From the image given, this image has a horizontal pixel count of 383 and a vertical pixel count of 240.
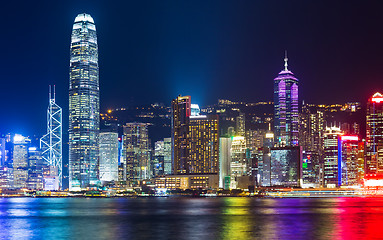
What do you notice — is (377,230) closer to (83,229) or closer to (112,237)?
(112,237)

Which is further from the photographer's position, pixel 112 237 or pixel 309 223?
pixel 309 223

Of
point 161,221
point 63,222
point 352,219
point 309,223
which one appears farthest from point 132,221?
point 352,219

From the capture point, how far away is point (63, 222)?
9438 cm

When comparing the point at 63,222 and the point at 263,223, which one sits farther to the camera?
the point at 63,222

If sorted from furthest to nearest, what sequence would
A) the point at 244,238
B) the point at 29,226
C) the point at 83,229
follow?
1. the point at 29,226
2. the point at 83,229
3. the point at 244,238

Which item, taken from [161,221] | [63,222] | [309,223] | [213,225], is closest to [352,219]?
[309,223]

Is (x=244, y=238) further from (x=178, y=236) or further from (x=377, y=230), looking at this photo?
(x=377, y=230)

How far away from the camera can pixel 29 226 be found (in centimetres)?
8706

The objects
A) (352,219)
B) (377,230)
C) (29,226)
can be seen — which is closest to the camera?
(377,230)

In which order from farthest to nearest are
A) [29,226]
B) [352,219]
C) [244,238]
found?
[352,219] < [29,226] < [244,238]

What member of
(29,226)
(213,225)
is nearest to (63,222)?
(29,226)

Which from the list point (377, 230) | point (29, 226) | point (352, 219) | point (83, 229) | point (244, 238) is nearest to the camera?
point (244, 238)

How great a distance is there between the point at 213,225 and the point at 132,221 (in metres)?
15.7

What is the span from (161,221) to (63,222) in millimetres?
15348
